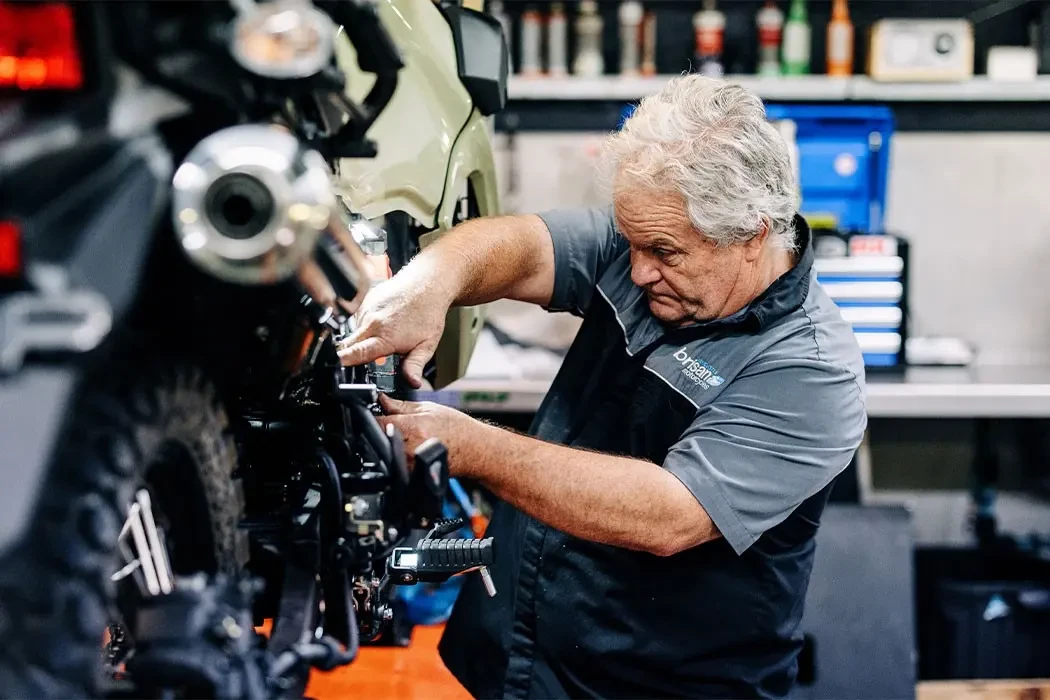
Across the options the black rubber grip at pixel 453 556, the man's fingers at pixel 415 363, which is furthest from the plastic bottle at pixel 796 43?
the black rubber grip at pixel 453 556

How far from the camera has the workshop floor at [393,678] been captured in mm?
1430

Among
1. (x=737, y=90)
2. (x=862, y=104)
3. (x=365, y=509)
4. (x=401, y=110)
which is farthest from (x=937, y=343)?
(x=365, y=509)

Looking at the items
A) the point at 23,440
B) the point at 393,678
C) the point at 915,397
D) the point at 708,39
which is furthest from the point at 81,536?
the point at 708,39

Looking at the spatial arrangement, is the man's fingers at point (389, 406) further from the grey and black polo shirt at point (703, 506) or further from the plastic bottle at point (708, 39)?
the plastic bottle at point (708, 39)

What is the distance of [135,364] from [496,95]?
2.91 ft

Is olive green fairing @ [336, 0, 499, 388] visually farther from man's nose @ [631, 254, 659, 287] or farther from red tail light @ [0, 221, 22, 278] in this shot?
red tail light @ [0, 221, 22, 278]

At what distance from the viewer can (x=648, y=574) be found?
1.38 metres

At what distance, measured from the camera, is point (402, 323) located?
112 centimetres

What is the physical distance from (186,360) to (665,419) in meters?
0.85

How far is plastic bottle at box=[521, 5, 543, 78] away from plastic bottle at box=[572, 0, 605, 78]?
0.11m

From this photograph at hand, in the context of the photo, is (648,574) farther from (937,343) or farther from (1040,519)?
(1040,519)

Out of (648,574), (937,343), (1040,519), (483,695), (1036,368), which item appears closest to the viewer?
(648,574)

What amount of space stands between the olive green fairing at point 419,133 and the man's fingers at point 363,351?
0.19 m

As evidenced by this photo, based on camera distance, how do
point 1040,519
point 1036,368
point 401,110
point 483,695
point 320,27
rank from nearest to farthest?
1. point 320,27
2. point 401,110
3. point 483,695
4. point 1036,368
5. point 1040,519
